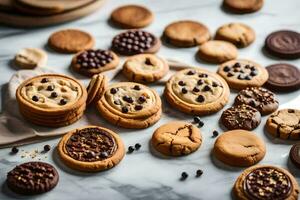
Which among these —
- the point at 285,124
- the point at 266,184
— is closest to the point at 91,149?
the point at 266,184

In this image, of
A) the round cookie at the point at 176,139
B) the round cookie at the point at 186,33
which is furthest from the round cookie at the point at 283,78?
the round cookie at the point at 176,139

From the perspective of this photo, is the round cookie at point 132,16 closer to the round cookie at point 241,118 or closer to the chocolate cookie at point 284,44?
the chocolate cookie at point 284,44

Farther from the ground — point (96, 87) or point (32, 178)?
point (96, 87)

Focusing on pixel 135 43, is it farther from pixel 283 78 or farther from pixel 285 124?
pixel 285 124

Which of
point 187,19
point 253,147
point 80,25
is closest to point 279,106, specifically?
point 253,147

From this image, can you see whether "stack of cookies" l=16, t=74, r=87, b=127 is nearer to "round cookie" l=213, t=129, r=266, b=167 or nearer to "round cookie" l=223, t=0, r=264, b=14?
"round cookie" l=213, t=129, r=266, b=167

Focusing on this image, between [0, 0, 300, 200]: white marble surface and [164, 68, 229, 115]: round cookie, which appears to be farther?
[164, 68, 229, 115]: round cookie

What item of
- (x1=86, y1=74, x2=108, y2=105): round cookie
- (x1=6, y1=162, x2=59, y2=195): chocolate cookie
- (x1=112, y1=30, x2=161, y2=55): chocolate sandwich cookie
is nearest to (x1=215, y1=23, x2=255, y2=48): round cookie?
(x1=112, y1=30, x2=161, y2=55): chocolate sandwich cookie

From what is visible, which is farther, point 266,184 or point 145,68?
point 145,68
